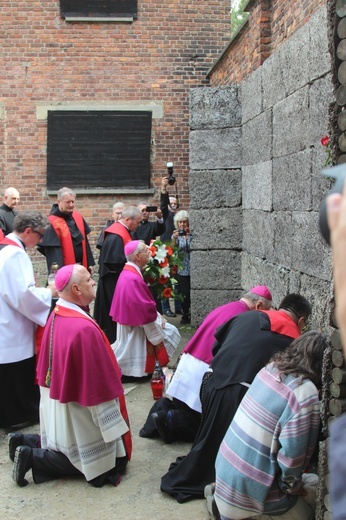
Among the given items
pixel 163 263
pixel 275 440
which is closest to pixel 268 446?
pixel 275 440

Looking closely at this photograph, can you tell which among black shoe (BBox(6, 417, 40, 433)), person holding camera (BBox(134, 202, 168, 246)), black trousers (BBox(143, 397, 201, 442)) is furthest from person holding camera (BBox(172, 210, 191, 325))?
black trousers (BBox(143, 397, 201, 442))

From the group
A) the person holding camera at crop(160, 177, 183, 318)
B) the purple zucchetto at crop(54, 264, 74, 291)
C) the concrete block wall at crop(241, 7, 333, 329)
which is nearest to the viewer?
the purple zucchetto at crop(54, 264, 74, 291)

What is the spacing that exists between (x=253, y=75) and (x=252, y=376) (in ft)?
14.8

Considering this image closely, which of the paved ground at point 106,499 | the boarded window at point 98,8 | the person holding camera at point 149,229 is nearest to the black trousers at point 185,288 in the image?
the person holding camera at point 149,229

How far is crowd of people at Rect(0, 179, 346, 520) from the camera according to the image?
3.44 meters

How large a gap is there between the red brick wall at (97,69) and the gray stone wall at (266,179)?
4101 millimetres

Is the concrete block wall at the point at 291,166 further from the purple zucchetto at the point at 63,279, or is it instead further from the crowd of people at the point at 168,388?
the purple zucchetto at the point at 63,279

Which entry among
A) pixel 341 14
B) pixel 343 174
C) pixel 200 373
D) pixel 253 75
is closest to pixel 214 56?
pixel 253 75

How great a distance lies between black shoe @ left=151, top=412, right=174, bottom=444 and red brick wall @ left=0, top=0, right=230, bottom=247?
25.6 feet

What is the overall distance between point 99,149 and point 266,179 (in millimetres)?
6263

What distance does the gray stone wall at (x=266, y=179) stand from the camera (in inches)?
203

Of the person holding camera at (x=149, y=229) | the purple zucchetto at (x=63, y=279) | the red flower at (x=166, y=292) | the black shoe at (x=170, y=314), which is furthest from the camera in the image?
the black shoe at (x=170, y=314)

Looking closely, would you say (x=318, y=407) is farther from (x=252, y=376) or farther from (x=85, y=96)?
(x=85, y=96)

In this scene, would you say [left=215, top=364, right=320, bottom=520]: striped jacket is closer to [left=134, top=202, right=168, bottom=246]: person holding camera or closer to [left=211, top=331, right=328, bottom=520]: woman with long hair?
[left=211, top=331, right=328, bottom=520]: woman with long hair
